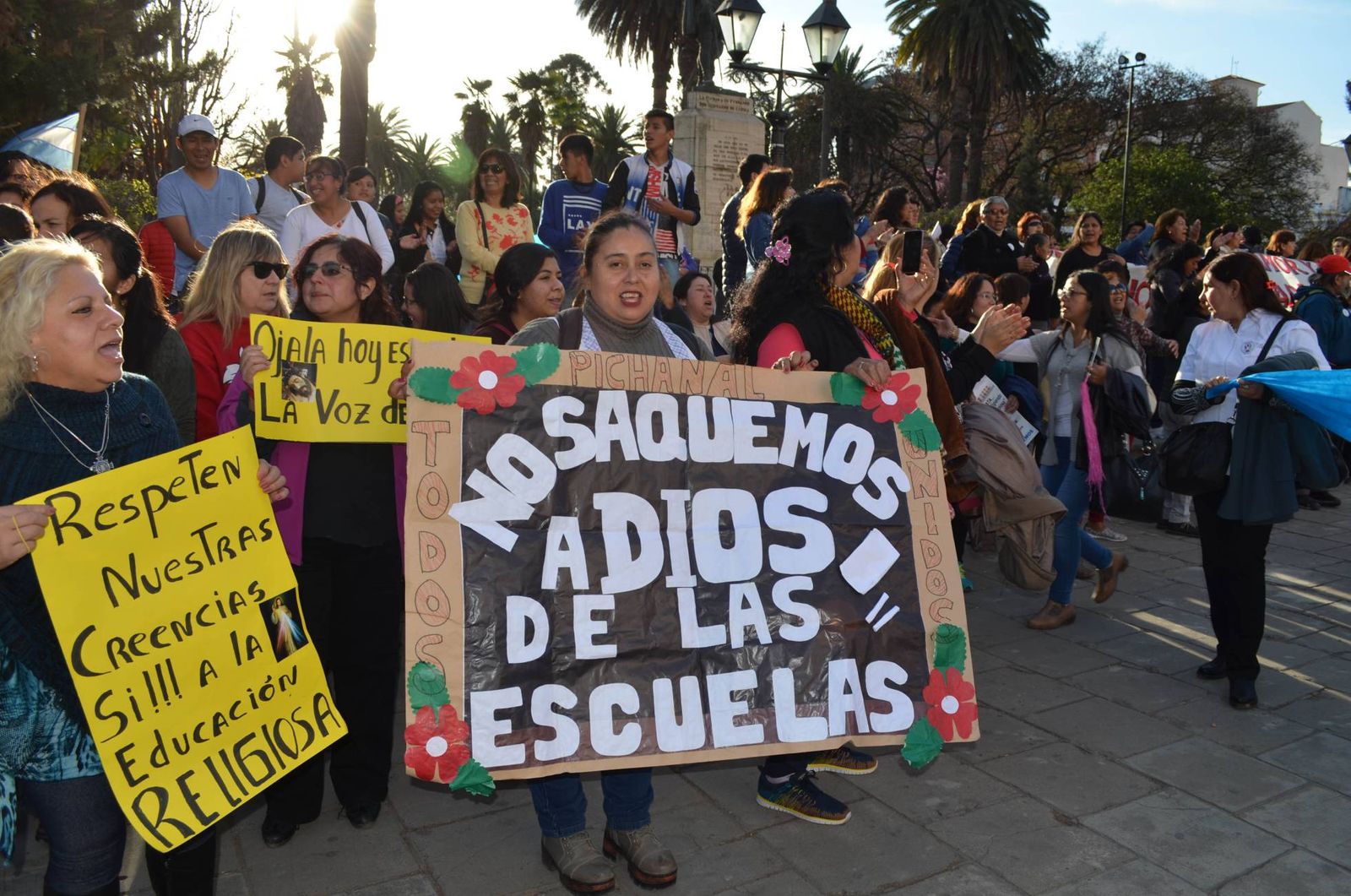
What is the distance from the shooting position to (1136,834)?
3.52 metres

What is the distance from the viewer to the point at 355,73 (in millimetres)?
12383

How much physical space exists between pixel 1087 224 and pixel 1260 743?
6695mm

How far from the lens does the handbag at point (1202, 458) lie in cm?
472

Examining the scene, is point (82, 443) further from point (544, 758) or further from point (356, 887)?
point (356, 887)

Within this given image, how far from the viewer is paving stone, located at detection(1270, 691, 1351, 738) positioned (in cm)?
452

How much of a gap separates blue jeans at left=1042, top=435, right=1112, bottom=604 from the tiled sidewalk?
716mm

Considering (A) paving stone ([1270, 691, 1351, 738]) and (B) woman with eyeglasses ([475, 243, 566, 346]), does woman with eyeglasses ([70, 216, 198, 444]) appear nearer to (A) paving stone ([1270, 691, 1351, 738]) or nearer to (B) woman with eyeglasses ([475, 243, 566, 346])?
(B) woman with eyeglasses ([475, 243, 566, 346])

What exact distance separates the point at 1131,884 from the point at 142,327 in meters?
3.82

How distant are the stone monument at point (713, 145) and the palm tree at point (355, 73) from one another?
191 inches

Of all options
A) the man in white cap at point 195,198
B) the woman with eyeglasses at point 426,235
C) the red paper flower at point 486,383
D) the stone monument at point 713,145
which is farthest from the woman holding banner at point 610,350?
the stone monument at point 713,145

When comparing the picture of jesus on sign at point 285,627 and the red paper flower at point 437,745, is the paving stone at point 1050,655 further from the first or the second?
the picture of jesus on sign at point 285,627

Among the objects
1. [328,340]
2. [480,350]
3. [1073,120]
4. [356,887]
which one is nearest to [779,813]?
[356,887]

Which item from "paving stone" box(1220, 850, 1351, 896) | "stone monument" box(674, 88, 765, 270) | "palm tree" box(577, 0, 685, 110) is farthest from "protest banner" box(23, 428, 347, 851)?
"palm tree" box(577, 0, 685, 110)

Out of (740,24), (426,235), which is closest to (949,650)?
(426,235)
